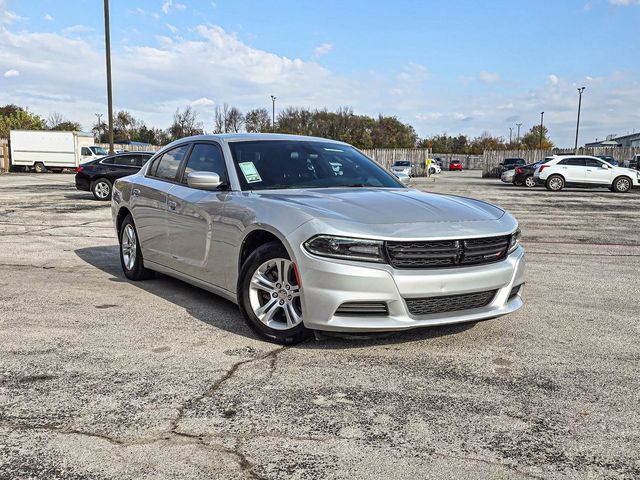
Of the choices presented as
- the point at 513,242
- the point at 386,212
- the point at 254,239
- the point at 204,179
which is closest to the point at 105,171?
the point at 204,179

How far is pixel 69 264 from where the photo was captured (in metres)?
7.65

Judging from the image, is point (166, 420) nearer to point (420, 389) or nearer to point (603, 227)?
point (420, 389)

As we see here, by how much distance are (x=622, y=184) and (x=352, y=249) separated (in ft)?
86.8

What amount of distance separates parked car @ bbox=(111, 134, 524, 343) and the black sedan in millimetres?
13771

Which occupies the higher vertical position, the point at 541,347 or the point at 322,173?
the point at 322,173

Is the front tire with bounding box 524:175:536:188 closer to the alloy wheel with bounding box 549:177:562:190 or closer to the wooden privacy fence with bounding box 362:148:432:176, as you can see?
the alloy wheel with bounding box 549:177:562:190

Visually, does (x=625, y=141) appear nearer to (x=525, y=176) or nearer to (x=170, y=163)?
(x=525, y=176)

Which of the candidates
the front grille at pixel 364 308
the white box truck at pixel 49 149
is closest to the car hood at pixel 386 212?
the front grille at pixel 364 308

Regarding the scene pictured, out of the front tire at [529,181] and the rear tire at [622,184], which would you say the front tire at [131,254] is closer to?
the rear tire at [622,184]

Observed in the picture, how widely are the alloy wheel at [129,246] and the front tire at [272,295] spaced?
2.54 m

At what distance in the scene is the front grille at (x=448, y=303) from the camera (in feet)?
12.6

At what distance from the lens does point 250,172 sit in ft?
16.2

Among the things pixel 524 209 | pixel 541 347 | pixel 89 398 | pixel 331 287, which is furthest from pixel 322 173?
pixel 524 209

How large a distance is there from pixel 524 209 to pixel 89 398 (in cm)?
1602
